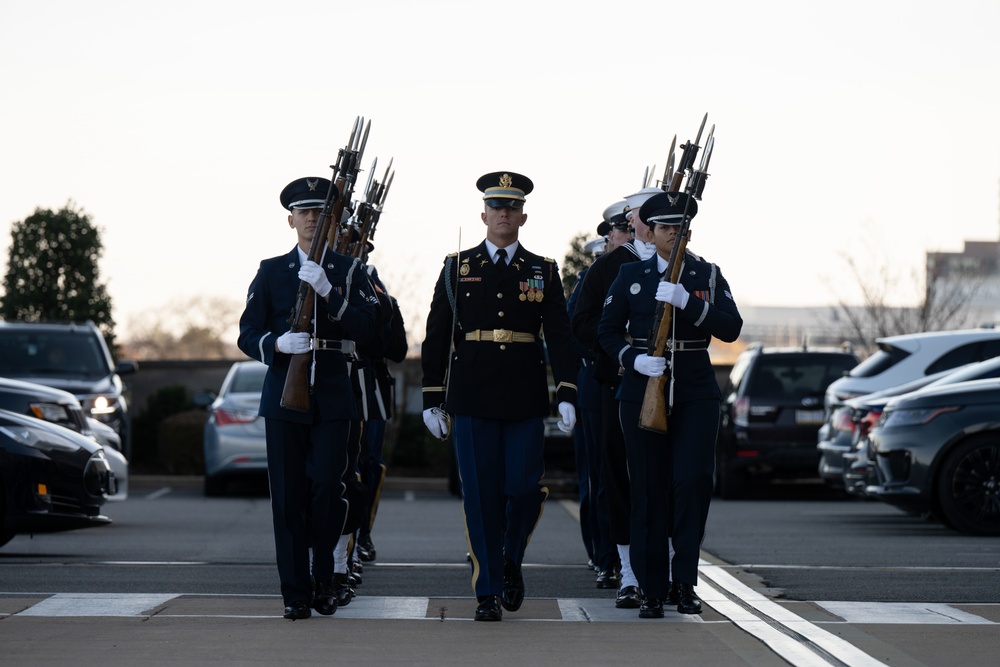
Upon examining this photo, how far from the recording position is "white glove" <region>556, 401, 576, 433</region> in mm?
8570

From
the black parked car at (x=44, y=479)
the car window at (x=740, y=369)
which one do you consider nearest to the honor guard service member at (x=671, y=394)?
the black parked car at (x=44, y=479)

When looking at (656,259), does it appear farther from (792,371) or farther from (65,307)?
(65,307)

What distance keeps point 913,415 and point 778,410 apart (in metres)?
6.02

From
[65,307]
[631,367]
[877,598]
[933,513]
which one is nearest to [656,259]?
[631,367]

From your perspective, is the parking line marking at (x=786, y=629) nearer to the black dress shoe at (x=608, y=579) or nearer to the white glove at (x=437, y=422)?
the black dress shoe at (x=608, y=579)

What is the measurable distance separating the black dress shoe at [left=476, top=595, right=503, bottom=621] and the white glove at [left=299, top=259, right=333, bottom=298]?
1523mm

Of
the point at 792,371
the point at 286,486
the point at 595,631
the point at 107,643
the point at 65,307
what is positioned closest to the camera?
the point at 107,643

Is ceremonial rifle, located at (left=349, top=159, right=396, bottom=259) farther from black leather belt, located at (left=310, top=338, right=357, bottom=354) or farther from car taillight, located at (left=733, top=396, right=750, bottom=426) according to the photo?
car taillight, located at (left=733, top=396, right=750, bottom=426)

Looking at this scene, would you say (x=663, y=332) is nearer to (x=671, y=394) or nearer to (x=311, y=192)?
(x=671, y=394)

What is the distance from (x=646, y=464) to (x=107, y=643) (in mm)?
2721

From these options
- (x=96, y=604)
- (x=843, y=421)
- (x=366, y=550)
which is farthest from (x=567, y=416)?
(x=843, y=421)

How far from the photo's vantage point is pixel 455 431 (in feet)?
28.8

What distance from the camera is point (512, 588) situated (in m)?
8.45

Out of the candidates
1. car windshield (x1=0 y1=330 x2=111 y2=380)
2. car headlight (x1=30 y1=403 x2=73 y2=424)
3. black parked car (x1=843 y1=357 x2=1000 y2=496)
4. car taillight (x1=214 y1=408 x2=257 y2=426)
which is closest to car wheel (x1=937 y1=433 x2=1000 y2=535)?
black parked car (x1=843 y1=357 x2=1000 y2=496)
